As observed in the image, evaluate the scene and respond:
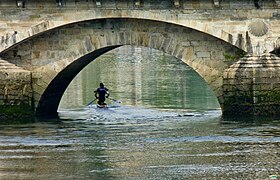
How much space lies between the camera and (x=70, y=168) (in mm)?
21875

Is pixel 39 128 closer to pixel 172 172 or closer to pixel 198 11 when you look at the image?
pixel 198 11

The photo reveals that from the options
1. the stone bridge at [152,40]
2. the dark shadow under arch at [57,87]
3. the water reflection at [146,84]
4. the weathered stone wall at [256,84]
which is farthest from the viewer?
the water reflection at [146,84]

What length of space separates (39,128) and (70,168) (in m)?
9.32

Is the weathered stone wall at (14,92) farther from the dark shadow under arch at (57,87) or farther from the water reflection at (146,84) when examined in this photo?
the water reflection at (146,84)

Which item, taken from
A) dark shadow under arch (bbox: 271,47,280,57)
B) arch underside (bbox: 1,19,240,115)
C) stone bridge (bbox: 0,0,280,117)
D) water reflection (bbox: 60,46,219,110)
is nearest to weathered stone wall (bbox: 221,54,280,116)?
stone bridge (bbox: 0,0,280,117)

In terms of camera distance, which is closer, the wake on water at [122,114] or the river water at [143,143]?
the river water at [143,143]

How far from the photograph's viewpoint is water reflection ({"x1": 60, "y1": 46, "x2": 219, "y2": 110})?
42831 mm

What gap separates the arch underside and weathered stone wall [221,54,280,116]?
33.5 inches

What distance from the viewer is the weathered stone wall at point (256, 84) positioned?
3133 centimetres

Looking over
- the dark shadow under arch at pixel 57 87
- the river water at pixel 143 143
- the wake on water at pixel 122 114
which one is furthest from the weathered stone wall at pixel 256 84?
the dark shadow under arch at pixel 57 87

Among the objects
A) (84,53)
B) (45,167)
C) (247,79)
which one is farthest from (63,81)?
(45,167)

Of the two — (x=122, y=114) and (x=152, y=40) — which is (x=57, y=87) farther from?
(x=152, y=40)

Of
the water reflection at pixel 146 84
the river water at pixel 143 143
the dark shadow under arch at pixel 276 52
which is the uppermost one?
the dark shadow under arch at pixel 276 52

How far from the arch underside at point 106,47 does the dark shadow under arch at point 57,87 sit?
3.0 inches
